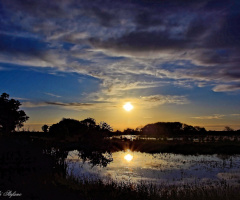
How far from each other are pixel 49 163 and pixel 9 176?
4919mm

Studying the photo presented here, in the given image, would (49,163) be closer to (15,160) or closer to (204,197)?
(15,160)

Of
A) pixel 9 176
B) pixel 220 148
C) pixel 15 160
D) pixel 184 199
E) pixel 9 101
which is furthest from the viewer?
pixel 9 101

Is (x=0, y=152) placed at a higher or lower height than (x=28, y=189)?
higher

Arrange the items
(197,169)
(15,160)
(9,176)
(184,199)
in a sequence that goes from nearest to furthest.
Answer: (184,199), (9,176), (15,160), (197,169)

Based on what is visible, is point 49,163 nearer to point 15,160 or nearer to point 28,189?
point 15,160

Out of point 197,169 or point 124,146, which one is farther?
point 124,146

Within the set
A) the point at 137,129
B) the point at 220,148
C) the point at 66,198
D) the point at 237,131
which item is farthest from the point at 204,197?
the point at 137,129

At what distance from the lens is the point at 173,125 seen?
595 ft

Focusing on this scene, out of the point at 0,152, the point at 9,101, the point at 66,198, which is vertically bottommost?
the point at 66,198

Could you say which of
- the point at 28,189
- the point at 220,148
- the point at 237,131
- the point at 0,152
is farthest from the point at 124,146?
the point at 237,131

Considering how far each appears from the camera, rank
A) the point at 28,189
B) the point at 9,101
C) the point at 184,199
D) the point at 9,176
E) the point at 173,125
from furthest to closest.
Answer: the point at 173,125
the point at 9,101
the point at 9,176
the point at 28,189
the point at 184,199

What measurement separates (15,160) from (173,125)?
165 metres

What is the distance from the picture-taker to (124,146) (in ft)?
181

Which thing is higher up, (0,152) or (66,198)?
(0,152)
